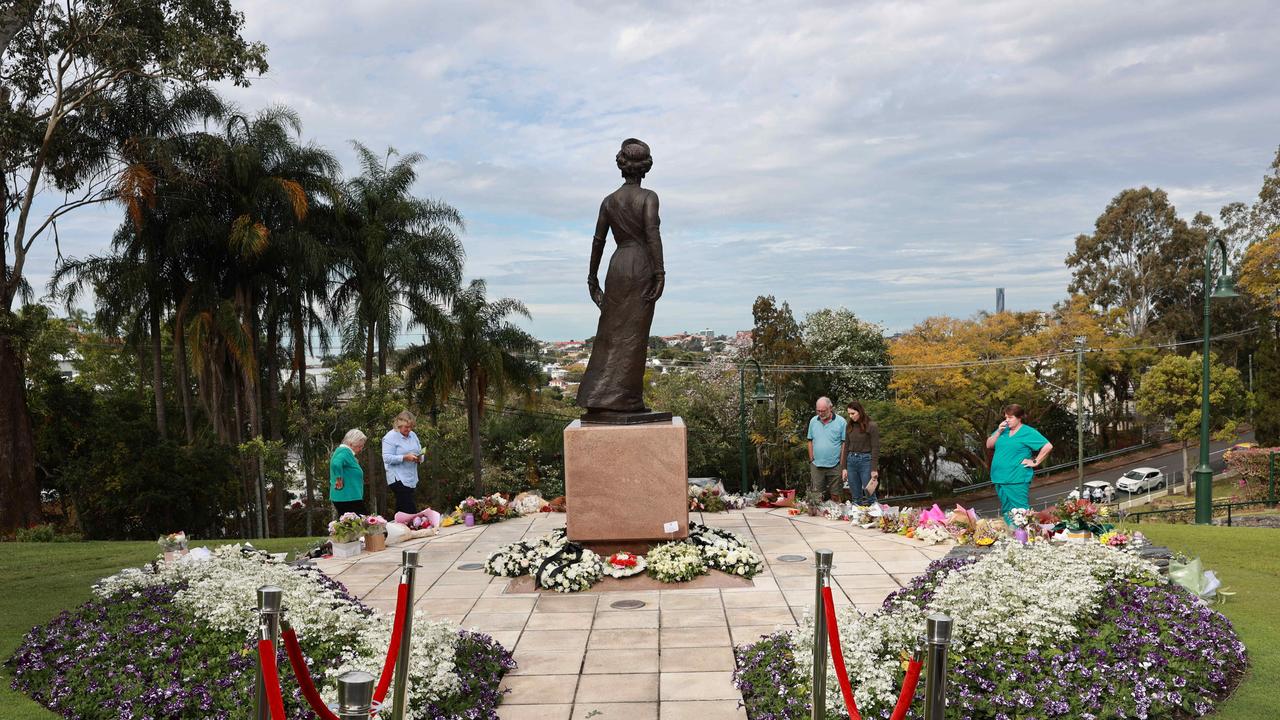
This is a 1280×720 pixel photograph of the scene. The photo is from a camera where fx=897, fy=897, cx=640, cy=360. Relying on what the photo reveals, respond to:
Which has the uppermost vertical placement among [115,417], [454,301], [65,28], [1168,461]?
[65,28]

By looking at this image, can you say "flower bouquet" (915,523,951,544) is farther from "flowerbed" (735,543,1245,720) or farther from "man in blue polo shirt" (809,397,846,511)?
"flowerbed" (735,543,1245,720)

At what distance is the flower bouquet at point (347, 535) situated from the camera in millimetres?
9383

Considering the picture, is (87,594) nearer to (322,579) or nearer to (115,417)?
(322,579)

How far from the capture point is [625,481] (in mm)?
8031

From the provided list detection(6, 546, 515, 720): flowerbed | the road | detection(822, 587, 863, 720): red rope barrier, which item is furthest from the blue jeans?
the road

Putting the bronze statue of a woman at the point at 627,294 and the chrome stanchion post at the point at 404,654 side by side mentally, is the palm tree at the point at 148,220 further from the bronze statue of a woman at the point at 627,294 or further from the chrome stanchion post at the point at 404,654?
the chrome stanchion post at the point at 404,654

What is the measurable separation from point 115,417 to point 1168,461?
39.1 m

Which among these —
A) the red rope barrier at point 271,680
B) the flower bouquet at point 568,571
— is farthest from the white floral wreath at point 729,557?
the red rope barrier at point 271,680

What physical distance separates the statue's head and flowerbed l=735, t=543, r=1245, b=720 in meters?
4.35

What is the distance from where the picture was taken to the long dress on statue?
8094mm

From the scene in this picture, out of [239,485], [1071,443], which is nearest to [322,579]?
[239,485]

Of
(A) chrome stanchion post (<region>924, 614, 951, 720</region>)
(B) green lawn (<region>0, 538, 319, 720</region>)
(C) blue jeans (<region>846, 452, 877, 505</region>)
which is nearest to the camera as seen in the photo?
(A) chrome stanchion post (<region>924, 614, 951, 720</region>)

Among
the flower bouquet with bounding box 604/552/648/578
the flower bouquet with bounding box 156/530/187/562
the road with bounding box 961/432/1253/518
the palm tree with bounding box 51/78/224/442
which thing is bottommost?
the road with bounding box 961/432/1253/518

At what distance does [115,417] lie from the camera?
63.8ft
